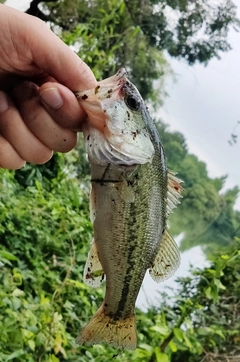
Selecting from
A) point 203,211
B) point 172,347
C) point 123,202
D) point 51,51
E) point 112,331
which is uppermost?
point 51,51

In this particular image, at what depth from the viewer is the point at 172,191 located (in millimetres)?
1130

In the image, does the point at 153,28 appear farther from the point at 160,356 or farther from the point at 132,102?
the point at 132,102

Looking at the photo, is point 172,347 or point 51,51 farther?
point 172,347

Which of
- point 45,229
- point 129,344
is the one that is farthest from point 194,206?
point 129,344

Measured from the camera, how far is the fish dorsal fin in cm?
113

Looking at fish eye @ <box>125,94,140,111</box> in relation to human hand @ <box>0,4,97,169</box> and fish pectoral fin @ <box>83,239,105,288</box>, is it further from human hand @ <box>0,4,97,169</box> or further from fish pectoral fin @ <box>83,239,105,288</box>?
fish pectoral fin @ <box>83,239,105,288</box>

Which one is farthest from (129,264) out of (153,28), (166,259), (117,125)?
(153,28)

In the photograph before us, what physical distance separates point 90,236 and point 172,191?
2367 millimetres

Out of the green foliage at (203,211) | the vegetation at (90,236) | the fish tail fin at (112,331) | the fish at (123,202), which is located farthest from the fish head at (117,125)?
the green foliage at (203,211)

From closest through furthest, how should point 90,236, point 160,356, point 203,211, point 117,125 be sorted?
point 117,125 → point 160,356 → point 90,236 → point 203,211

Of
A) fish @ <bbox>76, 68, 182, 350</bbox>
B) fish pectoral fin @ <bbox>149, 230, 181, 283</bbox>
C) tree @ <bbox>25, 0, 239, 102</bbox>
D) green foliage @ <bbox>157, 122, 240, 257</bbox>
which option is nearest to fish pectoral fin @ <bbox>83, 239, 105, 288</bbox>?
fish @ <bbox>76, 68, 182, 350</bbox>

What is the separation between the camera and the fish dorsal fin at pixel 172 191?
113 cm

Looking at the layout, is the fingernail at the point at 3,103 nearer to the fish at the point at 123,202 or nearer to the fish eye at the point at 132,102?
the fish at the point at 123,202

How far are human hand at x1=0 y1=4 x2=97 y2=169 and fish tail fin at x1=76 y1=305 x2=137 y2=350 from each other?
1.26 ft
